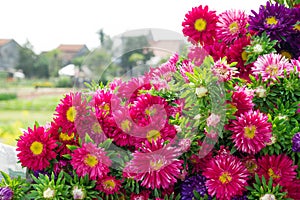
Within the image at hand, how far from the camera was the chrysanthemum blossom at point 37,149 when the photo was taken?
122 centimetres

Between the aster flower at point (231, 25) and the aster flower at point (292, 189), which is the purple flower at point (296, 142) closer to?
the aster flower at point (292, 189)

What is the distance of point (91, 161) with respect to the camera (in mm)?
1157

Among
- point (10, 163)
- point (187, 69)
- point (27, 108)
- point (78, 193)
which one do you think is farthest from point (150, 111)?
point (27, 108)

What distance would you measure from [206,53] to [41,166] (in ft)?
1.99

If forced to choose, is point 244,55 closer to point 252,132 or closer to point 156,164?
point 252,132

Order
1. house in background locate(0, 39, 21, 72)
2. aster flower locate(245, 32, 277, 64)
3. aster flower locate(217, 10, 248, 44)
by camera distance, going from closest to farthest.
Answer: aster flower locate(245, 32, 277, 64)
aster flower locate(217, 10, 248, 44)
house in background locate(0, 39, 21, 72)

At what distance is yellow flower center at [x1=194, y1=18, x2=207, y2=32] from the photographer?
1500 mm

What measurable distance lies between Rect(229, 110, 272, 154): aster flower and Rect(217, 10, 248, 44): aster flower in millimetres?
404

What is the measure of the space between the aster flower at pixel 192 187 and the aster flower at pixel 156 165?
0.06 metres

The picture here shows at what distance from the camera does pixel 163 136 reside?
1.16 m

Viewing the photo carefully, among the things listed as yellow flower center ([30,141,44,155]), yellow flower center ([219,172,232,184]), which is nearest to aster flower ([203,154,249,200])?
yellow flower center ([219,172,232,184])

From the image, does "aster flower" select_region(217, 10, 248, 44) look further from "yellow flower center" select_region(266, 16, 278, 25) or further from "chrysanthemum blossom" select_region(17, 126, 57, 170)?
"chrysanthemum blossom" select_region(17, 126, 57, 170)

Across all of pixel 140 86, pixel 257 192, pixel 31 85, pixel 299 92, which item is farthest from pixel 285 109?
pixel 31 85

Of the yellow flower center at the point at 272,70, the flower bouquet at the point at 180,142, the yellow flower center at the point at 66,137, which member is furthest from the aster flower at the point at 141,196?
the yellow flower center at the point at 272,70
